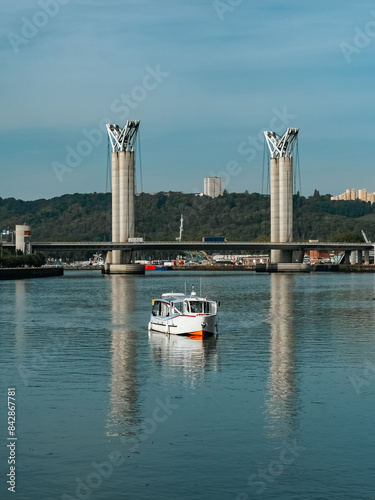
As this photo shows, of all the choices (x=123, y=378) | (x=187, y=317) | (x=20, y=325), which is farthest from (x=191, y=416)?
(x=20, y=325)

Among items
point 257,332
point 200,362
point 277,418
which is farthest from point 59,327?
point 277,418

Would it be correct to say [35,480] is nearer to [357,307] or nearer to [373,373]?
[373,373]

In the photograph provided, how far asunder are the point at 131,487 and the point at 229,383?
1825cm

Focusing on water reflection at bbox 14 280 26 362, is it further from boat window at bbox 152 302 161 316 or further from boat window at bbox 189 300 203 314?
boat window at bbox 189 300 203 314

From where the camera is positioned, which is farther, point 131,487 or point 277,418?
point 277,418

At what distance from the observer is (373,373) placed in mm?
47875

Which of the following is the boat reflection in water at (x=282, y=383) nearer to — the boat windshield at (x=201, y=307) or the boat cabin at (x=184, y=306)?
the boat windshield at (x=201, y=307)

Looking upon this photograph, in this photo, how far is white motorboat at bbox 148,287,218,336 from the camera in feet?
219

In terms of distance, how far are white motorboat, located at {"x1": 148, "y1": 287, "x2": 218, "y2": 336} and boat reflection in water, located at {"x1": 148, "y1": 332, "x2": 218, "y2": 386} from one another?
20.4 inches

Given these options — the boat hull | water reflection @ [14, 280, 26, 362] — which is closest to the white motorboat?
the boat hull

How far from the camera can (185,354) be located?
5666 cm

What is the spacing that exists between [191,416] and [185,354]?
2053 centimetres

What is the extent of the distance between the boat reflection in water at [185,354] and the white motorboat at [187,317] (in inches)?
20.4

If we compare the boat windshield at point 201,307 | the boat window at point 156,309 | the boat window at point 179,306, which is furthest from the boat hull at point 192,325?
the boat window at point 156,309
